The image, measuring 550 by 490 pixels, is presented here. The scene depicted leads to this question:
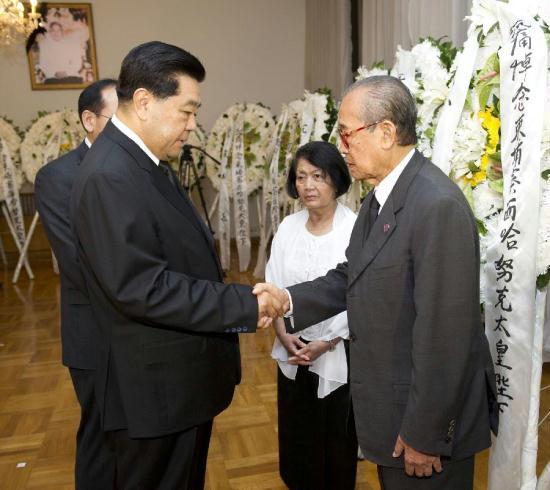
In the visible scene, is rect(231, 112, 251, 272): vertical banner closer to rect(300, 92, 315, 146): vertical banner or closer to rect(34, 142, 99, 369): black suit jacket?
rect(300, 92, 315, 146): vertical banner

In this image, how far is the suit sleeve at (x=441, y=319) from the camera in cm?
119

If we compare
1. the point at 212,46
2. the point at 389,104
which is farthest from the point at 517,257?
the point at 212,46

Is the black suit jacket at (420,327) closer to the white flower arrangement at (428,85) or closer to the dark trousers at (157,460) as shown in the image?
the dark trousers at (157,460)

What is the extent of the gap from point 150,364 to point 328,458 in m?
1.10

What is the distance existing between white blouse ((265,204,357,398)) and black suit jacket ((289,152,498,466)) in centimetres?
63

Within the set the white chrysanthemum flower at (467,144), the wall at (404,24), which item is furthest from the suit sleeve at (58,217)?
the wall at (404,24)

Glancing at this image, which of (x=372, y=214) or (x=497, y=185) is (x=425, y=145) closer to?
(x=497, y=185)

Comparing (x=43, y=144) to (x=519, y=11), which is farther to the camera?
(x=43, y=144)

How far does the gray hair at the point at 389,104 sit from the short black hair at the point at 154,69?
1.40 feet

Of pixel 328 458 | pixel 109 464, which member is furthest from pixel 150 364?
pixel 328 458

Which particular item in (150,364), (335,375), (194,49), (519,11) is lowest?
(335,375)

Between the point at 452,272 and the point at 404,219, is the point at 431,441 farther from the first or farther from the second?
the point at 404,219

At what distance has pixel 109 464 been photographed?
1985 mm

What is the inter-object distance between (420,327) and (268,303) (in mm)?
485
